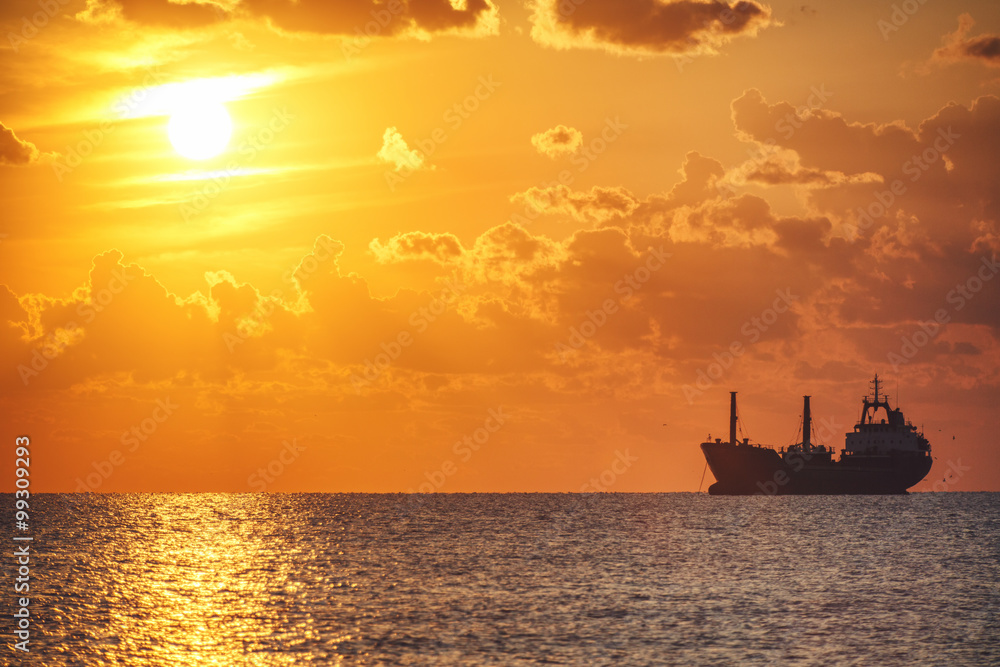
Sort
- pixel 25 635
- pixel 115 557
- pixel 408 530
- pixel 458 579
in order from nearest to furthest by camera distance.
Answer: pixel 25 635
pixel 458 579
pixel 115 557
pixel 408 530

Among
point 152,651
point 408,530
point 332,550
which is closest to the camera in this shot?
point 152,651

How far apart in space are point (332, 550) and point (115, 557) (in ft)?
60.3

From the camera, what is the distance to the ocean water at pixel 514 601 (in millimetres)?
39719

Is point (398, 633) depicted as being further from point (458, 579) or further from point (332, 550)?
point (332, 550)

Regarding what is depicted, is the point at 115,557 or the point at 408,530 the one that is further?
the point at 408,530

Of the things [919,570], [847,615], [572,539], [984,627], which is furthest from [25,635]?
[572,539]

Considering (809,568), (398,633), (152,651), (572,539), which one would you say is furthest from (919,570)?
(152,651)

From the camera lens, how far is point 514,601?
53750mm

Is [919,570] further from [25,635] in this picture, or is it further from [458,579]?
[25,635]

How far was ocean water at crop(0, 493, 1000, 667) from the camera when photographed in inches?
1564

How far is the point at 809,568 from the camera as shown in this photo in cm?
7231

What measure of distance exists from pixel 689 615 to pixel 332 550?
159 ft

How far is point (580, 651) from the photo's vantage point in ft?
130

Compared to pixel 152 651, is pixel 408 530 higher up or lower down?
higher up
